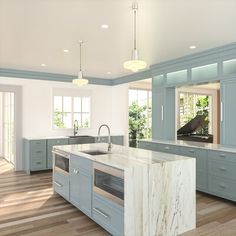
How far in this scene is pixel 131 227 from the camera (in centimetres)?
254

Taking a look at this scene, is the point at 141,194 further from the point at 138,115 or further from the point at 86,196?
the point at 138,115

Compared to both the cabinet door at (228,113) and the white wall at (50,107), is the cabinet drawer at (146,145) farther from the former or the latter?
the white wall at (50,107)

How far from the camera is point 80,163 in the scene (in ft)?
11.3

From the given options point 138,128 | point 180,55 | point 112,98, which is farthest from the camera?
point 138,128

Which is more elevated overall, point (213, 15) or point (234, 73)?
point (213, 15)

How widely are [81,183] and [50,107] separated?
3739mm

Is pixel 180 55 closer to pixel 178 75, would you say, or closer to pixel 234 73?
pixel 178 75

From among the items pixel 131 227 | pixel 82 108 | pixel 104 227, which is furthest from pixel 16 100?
pixel 131 227

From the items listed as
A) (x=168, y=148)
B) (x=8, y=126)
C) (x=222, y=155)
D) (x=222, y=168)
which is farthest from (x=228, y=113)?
(x=8, y=126)

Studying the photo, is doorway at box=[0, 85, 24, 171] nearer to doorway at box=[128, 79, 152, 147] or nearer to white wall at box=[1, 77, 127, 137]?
white wall at box=[1, 77, 127, 137]

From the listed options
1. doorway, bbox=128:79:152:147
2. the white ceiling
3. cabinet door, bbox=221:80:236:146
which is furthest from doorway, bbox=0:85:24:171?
cabinet door, bbox=221:80:236:146

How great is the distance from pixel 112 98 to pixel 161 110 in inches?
100

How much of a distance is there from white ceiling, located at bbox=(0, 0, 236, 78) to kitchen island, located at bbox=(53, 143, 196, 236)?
1.72m

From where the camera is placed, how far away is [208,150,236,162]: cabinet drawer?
386 centimetres
